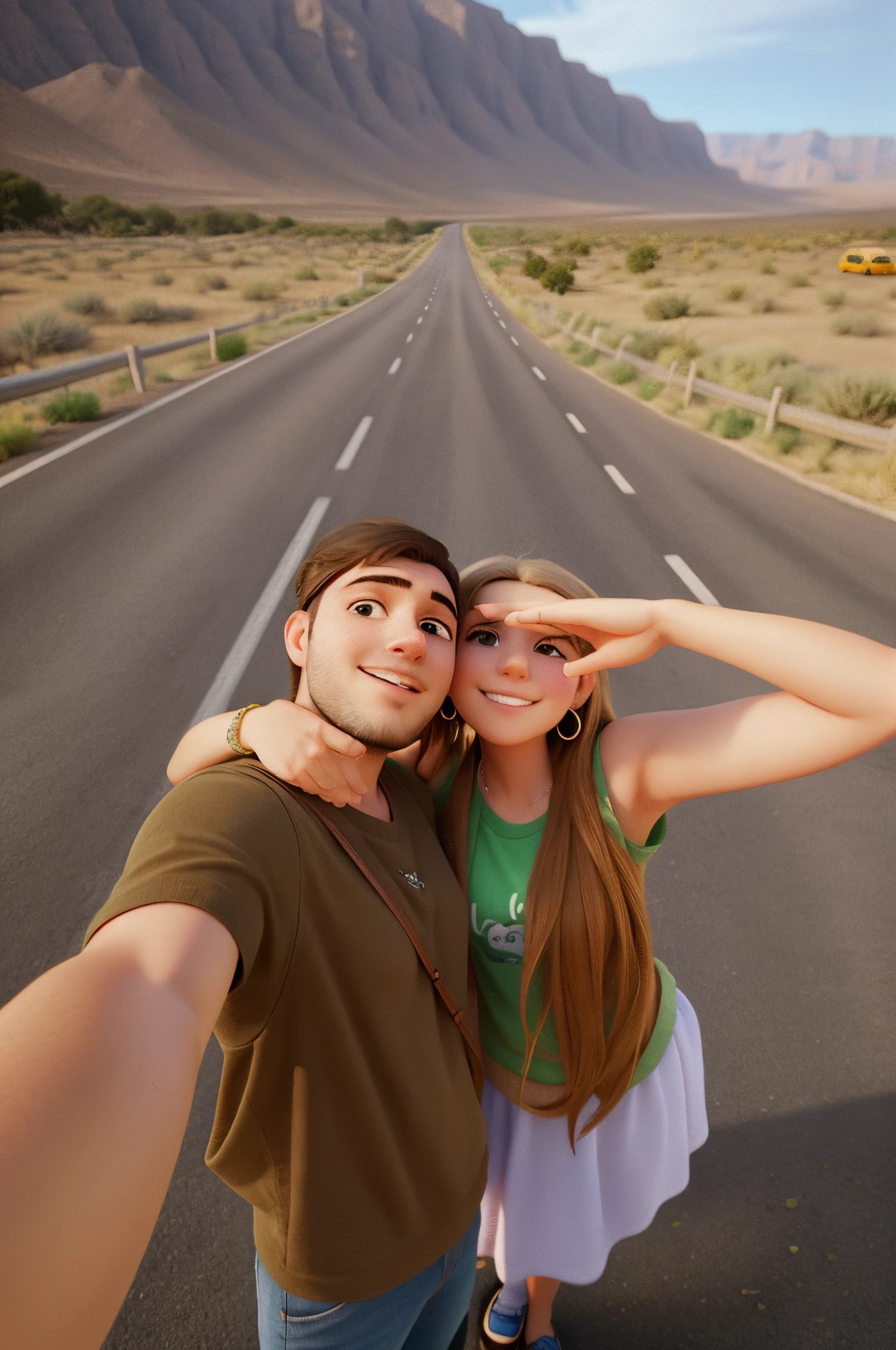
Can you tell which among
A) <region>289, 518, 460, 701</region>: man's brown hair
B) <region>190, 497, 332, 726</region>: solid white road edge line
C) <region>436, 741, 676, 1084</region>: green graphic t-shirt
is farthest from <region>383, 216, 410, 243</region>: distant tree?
<region>436, 741, 676, 1084</region>: green graphic t-shirt

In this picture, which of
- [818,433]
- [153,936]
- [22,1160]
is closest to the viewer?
[22,1160]

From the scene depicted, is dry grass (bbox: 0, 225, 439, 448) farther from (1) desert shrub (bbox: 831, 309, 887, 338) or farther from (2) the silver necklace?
(1) desert shrub (bbox: 831, 309, 887, 338)

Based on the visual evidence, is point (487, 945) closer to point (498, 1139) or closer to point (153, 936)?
point (498, 1139)

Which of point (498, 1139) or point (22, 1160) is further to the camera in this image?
point (498, 1139)

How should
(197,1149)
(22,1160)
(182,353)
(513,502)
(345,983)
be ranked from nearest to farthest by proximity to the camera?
1. (22,1160)
2. (345,983)
3. (197,1149)
4. (513,502)
5. (182,353)

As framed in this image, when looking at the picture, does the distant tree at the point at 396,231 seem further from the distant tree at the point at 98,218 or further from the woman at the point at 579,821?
the woman at the point at 579,821

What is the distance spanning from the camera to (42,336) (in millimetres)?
16703

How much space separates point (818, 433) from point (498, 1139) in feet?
43.0

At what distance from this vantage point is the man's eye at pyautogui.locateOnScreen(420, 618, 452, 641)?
1414 millimetres

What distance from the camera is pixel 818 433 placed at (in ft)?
39.5

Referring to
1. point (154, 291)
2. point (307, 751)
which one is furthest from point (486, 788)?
point (154, 291)

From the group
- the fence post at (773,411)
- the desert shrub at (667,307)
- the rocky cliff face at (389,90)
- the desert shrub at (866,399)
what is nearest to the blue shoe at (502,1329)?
the fence post at (773,411)

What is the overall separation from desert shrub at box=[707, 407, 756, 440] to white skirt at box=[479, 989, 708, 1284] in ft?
42.6

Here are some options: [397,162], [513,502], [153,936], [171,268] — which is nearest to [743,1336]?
[153,936]
